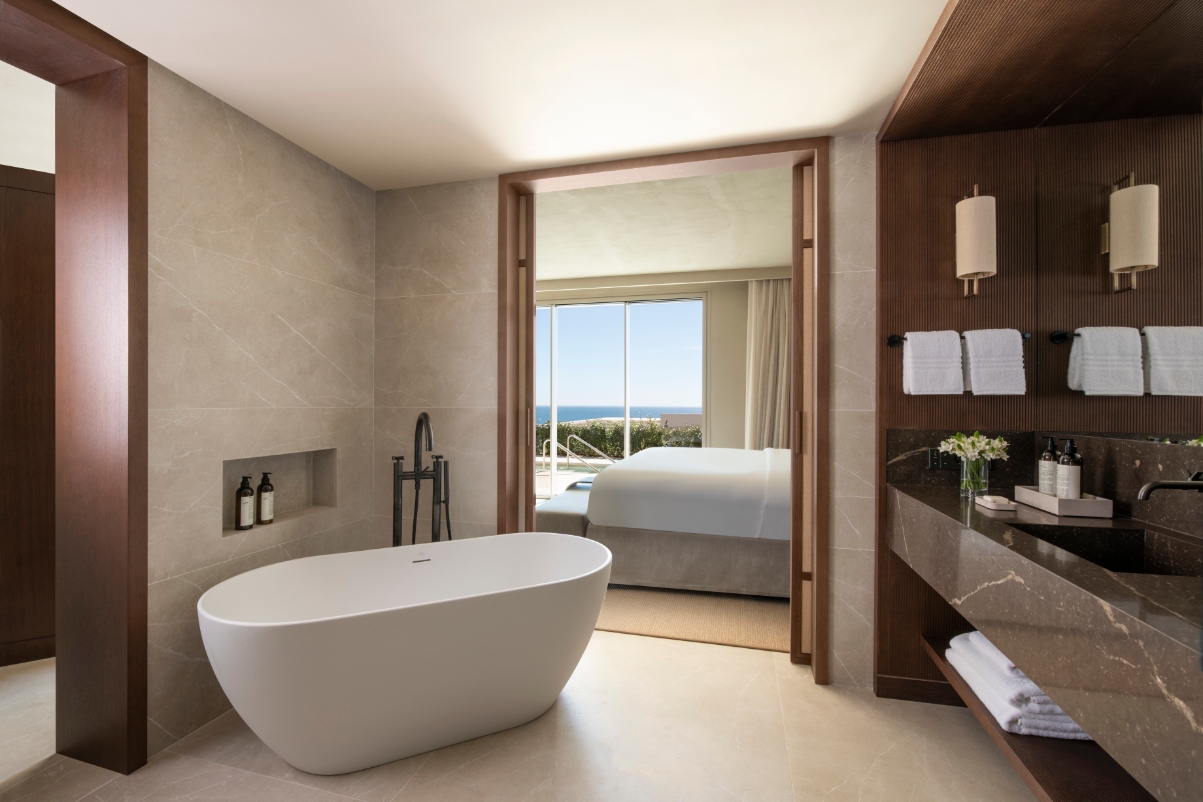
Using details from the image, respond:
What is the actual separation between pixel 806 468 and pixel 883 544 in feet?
1.41

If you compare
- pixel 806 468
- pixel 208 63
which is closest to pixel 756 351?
pixel 806 468

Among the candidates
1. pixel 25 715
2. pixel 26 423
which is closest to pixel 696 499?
pixel 25 715

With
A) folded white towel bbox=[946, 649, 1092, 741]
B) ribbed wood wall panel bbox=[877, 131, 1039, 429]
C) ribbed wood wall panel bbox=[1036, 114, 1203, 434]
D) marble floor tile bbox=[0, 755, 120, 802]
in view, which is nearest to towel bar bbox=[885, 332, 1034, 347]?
ribbed wood wall panel bbox=[877, 131, 1039, 429]

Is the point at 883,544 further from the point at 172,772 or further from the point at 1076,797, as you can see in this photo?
the point at 172,772

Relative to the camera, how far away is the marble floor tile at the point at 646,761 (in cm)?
171

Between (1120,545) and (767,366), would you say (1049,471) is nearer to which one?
(1120,545)

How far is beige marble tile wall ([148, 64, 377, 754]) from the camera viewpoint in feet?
6.29

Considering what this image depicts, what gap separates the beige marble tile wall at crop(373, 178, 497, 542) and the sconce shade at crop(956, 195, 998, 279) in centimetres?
201

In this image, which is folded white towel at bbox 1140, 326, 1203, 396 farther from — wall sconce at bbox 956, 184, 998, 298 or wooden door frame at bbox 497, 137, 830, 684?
wooden door frame at bbox 497, 137, 830, 684

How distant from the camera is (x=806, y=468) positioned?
2.51 metres

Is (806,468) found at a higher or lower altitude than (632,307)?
lower

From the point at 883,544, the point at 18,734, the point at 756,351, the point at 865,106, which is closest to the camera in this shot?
the point at 18,734

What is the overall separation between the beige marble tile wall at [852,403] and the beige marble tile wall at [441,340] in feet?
5.25

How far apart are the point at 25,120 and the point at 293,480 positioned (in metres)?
1.83
